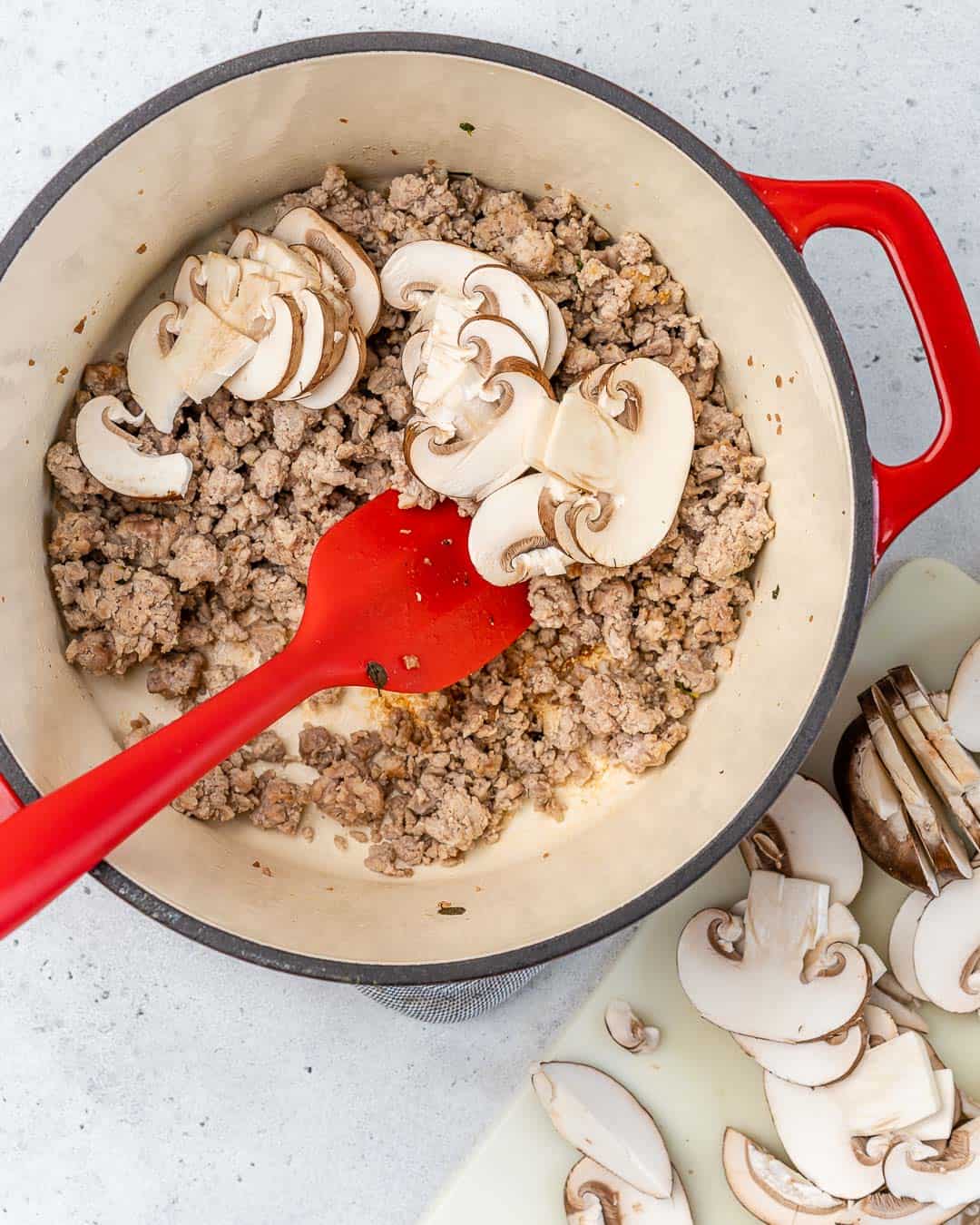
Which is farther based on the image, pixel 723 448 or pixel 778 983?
pixel 778 983

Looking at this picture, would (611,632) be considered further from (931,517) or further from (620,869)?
(931,517)

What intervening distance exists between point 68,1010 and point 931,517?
1254 millimetres

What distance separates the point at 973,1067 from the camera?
1.36m

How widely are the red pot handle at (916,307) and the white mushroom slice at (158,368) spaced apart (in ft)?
2.00

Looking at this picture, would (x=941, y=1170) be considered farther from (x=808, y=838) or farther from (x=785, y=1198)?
(x=808, y=838)

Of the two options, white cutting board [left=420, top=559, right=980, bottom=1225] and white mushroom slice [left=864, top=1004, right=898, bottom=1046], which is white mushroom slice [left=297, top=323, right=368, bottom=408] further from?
white mushroom slice [left=864, top=1004, right=898, bottom=1046]

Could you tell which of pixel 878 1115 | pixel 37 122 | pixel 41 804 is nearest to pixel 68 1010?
pixel 41 804

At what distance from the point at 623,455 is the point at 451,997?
700mm

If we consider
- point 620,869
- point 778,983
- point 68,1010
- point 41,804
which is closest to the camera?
point 41,804

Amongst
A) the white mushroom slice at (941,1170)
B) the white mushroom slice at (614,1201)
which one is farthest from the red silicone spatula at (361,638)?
the white mushroom slice at (941,1170)

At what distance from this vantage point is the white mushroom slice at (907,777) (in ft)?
4.20

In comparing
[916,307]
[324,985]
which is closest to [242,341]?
[916,307]

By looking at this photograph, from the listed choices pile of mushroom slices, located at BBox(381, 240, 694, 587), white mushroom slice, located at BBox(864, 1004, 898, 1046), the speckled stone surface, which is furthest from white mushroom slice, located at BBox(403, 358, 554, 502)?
white mushroom slice, located at BBox(864, 1004, 898, 1046)

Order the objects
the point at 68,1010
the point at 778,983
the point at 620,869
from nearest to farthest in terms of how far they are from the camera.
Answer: the point at 620,869, the point at 778,983, the point at 68,1010
